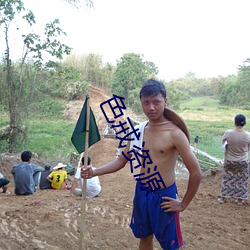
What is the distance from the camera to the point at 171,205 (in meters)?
1.79

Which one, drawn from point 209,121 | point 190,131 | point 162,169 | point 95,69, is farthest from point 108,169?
point 95,69

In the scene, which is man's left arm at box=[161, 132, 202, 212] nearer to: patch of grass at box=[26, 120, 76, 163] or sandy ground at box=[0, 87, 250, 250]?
sandy ground at box=[0, 87, 250, 250]

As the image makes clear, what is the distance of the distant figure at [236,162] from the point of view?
4117 mm

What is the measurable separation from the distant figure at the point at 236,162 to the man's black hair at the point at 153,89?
→ 256 centimetres

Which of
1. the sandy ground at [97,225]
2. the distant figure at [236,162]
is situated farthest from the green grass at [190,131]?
the sandy ground at [97,225]

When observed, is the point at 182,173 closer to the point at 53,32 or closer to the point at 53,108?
the point at 53,32

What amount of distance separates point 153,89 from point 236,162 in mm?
2934

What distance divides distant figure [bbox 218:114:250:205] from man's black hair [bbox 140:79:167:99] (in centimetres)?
256

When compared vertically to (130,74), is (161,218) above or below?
below

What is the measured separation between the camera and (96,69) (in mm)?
30422

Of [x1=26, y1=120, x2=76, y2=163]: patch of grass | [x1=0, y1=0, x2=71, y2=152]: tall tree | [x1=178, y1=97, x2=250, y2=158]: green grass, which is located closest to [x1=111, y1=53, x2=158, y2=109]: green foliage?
[x1=178, y1=97, x2=250, y2=158]: green grass

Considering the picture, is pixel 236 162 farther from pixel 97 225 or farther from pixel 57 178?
pixel 57 178

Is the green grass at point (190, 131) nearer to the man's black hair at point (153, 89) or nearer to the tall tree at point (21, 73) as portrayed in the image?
the tall tree at point (21, 73)

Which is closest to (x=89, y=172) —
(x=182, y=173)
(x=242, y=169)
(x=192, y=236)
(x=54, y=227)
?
(x=54, y=227)
